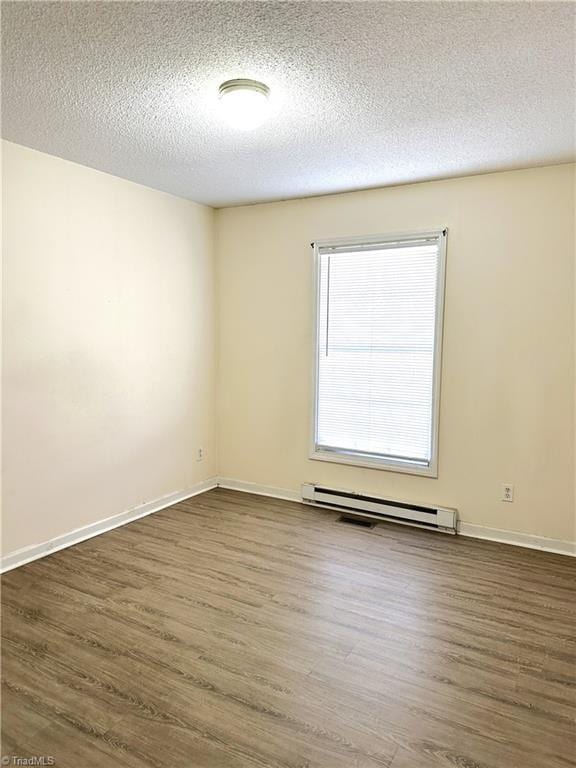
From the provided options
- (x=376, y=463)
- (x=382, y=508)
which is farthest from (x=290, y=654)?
(x=376, y=463)

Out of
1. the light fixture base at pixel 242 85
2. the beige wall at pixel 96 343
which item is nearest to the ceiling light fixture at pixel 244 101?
the light fixture base at pixel 242 85

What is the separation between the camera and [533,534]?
3.56 m

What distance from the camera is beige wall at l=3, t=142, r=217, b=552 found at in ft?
10.4

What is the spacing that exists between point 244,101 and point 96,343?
2069 millimetres

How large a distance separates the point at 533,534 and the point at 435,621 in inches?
53.9

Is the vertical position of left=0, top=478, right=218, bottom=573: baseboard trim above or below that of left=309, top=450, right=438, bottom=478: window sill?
below

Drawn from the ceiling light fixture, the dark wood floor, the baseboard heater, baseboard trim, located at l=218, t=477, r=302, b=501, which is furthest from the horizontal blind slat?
the ceiling light fixture

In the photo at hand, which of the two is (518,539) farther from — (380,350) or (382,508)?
(380,350)

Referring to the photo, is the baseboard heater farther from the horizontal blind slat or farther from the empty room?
the horizontal blind slat

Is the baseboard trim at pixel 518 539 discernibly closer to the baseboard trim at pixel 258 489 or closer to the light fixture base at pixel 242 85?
the baseboard trim at pixel 258 489

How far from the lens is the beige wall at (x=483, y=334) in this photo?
3.42 metres

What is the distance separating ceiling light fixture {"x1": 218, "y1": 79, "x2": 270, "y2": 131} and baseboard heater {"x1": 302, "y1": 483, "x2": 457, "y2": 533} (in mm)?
2878

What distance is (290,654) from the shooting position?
7.59ft

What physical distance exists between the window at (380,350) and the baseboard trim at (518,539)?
0.50m
